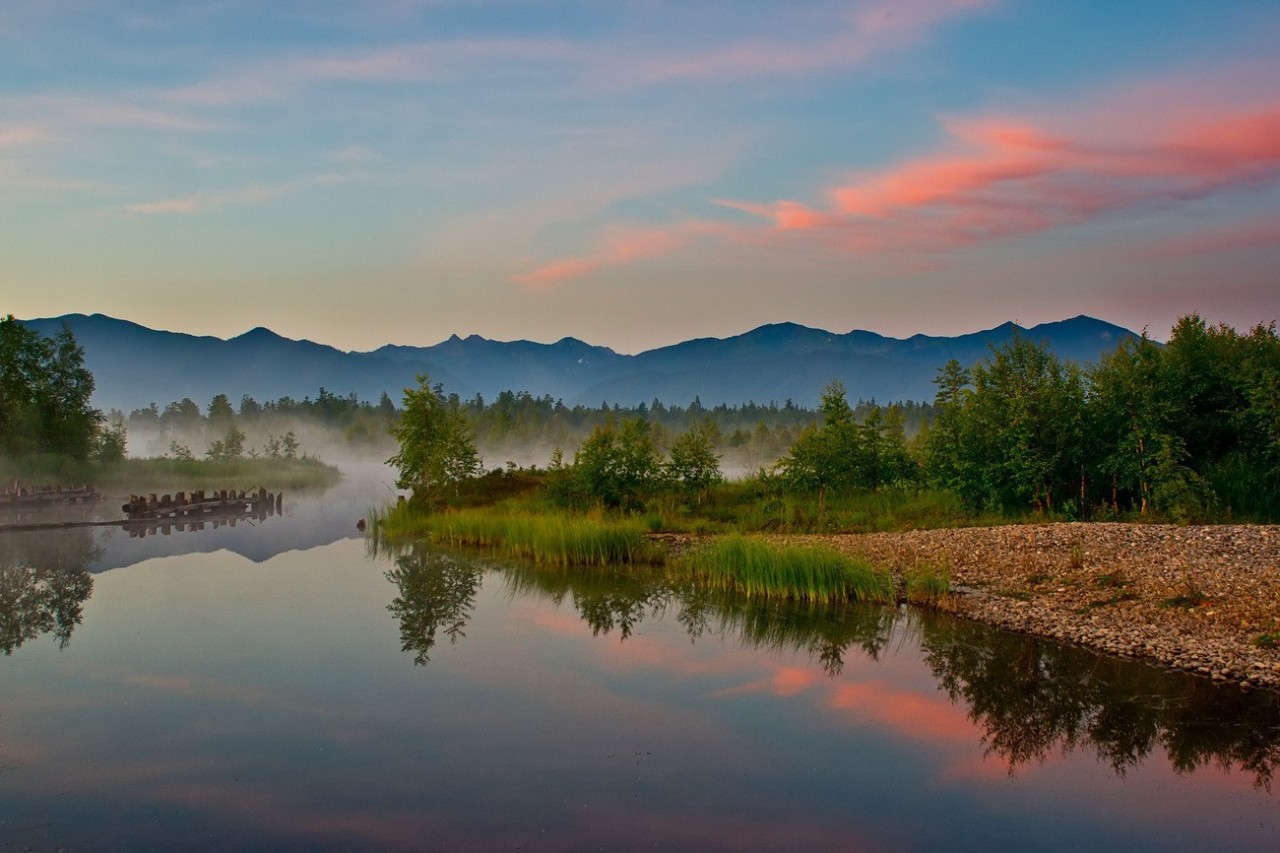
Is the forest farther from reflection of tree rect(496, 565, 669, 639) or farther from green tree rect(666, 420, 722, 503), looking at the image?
reflection of tree rect(496, 565, 669, 639)

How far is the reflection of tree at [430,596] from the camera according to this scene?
1605 cm

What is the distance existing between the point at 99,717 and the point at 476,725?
16.9 feet

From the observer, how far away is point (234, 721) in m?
11.1

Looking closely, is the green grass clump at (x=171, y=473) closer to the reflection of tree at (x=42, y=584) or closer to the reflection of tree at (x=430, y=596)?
the reflection of tree at (x=42, y=584)

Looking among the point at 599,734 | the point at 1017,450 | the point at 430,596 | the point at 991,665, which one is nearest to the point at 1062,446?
the point at 1017,450

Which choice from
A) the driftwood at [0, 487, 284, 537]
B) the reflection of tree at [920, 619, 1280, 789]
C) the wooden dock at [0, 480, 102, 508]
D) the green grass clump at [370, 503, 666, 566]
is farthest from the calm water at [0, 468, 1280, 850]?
the wooden dock at [0, 480, 102, 508]

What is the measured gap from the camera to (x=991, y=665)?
44.8 feet

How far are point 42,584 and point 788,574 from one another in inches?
730

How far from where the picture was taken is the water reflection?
10.4m

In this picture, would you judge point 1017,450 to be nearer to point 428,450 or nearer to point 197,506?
point 428,450

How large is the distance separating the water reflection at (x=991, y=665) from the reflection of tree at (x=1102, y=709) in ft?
0.07

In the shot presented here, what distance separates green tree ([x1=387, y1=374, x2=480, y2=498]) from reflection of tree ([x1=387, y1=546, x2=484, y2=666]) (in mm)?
6286

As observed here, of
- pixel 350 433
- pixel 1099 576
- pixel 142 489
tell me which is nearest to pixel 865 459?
pixel 1099 576

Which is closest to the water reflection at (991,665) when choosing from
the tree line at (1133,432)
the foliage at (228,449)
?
the tree line at (1133,432)
